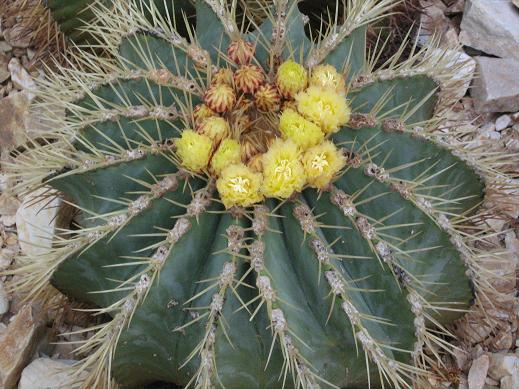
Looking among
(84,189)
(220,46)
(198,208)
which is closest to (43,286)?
(84,189)

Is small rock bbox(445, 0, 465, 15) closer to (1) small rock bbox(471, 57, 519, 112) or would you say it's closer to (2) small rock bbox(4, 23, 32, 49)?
(1) small rock bbox(471, 57, 519, 112)

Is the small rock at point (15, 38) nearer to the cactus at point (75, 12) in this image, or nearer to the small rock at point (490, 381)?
the cactus at point (75, 12)

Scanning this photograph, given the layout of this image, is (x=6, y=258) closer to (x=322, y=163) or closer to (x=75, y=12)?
(x=75, y=12)

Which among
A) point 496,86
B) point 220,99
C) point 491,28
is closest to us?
point 220,99

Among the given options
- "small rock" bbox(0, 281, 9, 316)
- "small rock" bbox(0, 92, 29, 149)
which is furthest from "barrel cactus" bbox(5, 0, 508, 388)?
"small rock" bbox(0, 92, 29, 149)

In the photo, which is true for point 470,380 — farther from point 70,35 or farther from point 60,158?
point 70,35

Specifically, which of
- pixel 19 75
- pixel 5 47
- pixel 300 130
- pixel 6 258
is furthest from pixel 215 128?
pixel 5 47
